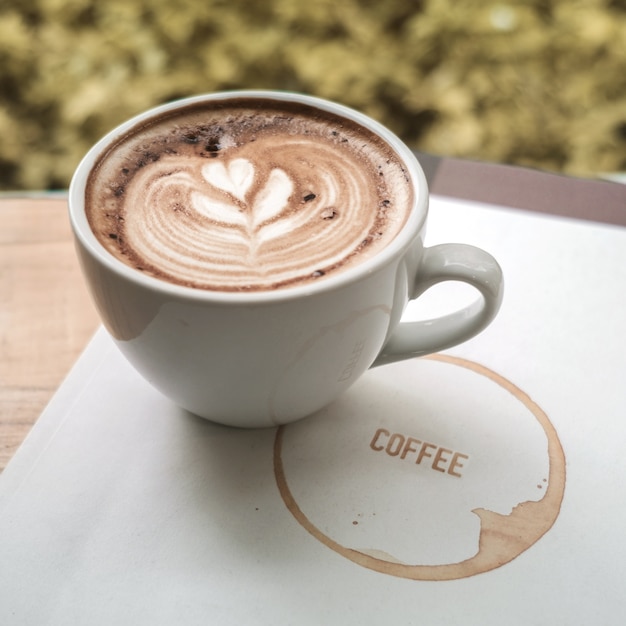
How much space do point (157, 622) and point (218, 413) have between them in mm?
160

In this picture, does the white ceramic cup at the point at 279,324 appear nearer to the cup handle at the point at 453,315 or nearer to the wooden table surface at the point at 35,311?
the cup handle at the point at 453,315

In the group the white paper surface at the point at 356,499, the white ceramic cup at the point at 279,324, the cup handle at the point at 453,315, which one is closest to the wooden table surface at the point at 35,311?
the white paper surface at the point at 356,499

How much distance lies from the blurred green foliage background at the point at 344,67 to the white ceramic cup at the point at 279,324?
3.34ft

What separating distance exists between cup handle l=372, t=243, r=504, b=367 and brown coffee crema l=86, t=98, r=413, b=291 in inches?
1.8

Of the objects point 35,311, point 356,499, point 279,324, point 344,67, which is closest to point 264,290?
point 279,324

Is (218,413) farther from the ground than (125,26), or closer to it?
farther from the ground

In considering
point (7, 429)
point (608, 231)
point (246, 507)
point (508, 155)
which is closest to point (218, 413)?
point (246, 507)

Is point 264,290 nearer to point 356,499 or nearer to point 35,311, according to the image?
point 356,499

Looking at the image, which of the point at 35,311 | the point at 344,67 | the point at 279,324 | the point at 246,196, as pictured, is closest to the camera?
the point at 279,324

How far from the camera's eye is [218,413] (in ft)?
1.98

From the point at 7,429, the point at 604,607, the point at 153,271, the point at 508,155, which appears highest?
the point at 153,271

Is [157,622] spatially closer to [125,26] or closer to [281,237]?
[281,237]

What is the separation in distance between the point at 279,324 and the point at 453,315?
0.19m

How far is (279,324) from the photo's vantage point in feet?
1.64
